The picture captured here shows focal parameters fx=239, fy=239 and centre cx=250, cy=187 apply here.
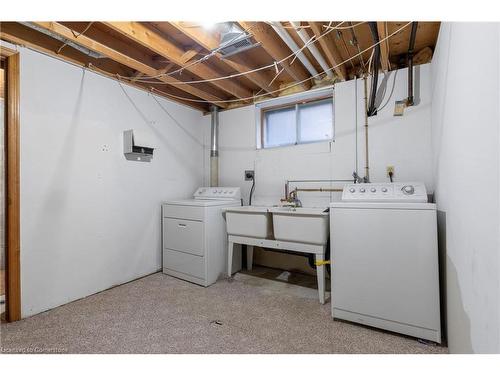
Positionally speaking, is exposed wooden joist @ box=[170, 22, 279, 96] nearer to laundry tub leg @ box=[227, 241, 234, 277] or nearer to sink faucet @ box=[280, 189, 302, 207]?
sink faucet @ box=[280, 189, 302, 207]

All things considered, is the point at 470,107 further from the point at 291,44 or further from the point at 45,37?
the point at 45,37

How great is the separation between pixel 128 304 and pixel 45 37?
2216 millimetres

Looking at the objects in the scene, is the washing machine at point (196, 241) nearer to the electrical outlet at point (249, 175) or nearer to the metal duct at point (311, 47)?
the electrical outlet at point (249, 175)

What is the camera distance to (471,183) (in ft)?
3.06

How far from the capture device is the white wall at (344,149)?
6.75 feet

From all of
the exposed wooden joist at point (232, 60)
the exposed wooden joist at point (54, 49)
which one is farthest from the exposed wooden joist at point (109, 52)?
the exposed wooden joist at point (232, 60)

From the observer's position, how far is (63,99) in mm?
1983

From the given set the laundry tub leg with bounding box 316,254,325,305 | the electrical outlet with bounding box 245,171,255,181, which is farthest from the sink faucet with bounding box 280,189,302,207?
the laundry tub leg with bounding box 316,254,325,305

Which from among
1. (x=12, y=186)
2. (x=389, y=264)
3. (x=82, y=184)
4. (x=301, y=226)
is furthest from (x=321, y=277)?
(x=12, y=186)

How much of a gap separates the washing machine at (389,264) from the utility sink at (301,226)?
0.21m

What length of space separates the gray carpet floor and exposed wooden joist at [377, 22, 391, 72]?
200cm

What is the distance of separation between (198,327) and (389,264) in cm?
136
